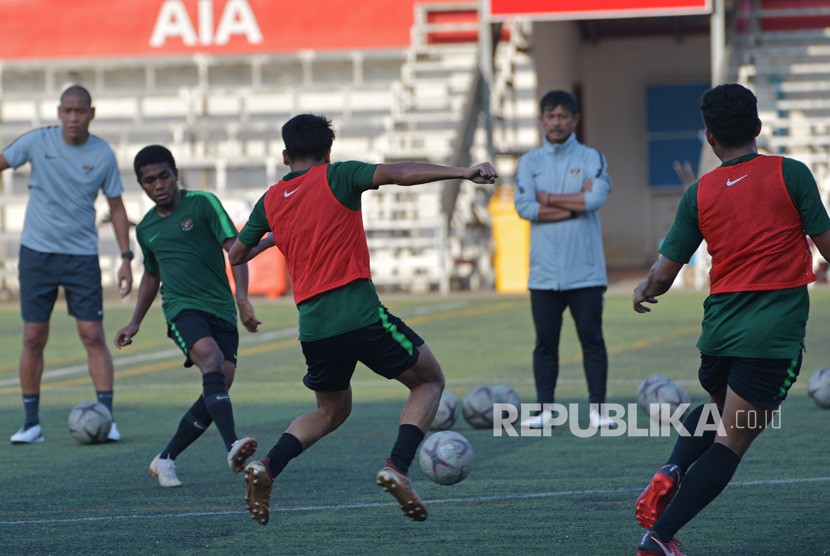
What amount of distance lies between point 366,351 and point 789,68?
953 inches

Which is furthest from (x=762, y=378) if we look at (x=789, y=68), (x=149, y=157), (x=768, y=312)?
(x=789, y=68)

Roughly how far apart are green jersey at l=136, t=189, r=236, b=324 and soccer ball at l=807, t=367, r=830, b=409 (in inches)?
172

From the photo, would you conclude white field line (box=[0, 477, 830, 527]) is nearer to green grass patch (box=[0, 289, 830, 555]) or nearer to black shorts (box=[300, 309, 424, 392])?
green grass patch (box=[0, 289, 830, 555])

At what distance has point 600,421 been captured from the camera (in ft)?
30.9

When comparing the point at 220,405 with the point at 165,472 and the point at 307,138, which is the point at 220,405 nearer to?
the point at 165,472

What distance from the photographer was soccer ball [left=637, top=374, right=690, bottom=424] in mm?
9555

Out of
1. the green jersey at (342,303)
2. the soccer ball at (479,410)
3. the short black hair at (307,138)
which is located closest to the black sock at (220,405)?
the green jersey at (342,303)

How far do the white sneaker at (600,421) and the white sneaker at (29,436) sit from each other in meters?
3.59

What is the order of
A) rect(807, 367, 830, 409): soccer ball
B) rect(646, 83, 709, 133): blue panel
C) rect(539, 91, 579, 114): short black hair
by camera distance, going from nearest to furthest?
rect(539, 91, 579, 114): short black hair
rect(807, 367, 830, 409): soccer ball
rect(646, 83, 709, 133): blue panel

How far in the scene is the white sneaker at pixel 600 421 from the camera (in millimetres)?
9413

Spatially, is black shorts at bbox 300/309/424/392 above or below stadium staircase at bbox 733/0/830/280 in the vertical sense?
below

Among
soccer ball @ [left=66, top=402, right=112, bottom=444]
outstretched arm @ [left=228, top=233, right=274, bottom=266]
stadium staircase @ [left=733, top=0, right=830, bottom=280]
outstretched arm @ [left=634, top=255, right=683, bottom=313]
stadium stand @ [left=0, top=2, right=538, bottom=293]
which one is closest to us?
outstretched arm @ [left=634, top=255, right=683, bottom=313]

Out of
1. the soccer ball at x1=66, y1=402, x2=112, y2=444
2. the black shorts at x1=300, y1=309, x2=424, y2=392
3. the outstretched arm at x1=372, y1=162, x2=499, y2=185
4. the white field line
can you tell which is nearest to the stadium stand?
the soccer ball at x1=66, y1=402, x2=112, y2=444

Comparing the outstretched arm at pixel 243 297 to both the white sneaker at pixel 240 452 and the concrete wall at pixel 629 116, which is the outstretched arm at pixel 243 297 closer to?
the white sneaker at pixel 240 452
